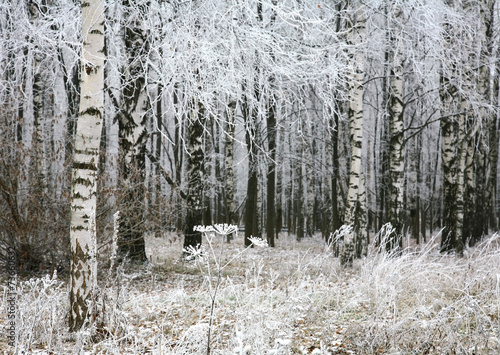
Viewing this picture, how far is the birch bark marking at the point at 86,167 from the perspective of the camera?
3.68 m

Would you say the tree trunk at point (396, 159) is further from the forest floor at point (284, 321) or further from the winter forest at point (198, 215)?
the forest floor at point (284, 321)

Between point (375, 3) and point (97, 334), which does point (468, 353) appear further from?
point (375, 3)

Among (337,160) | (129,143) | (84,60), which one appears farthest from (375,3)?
(84,60)

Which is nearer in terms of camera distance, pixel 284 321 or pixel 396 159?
pixel 284 321

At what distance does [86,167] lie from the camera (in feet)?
12.3

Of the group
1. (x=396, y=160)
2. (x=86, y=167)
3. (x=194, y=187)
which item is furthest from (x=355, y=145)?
(x=86, y=167)

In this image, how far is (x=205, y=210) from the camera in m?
11.3

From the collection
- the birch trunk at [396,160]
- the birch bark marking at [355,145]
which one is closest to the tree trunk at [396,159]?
the birch trunk at [396,160]

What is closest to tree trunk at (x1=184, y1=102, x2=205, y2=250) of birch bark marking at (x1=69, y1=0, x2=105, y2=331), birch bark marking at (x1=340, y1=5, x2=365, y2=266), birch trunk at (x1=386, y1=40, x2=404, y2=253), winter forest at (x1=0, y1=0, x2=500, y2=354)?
winter forest at (x1=0, y1=0, x2=500, y2=354)

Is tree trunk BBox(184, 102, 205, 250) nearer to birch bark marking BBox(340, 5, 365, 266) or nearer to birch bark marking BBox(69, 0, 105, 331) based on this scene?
birch bark marking BBox(340, 5, 365, 266)

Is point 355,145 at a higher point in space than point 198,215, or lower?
higher

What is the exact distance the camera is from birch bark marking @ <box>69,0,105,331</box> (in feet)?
12.1

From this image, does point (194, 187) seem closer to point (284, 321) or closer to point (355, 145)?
point (355, 145)

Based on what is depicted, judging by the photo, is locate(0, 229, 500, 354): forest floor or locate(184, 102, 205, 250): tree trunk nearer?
locate(0, 229, 500, 354): forest floor
